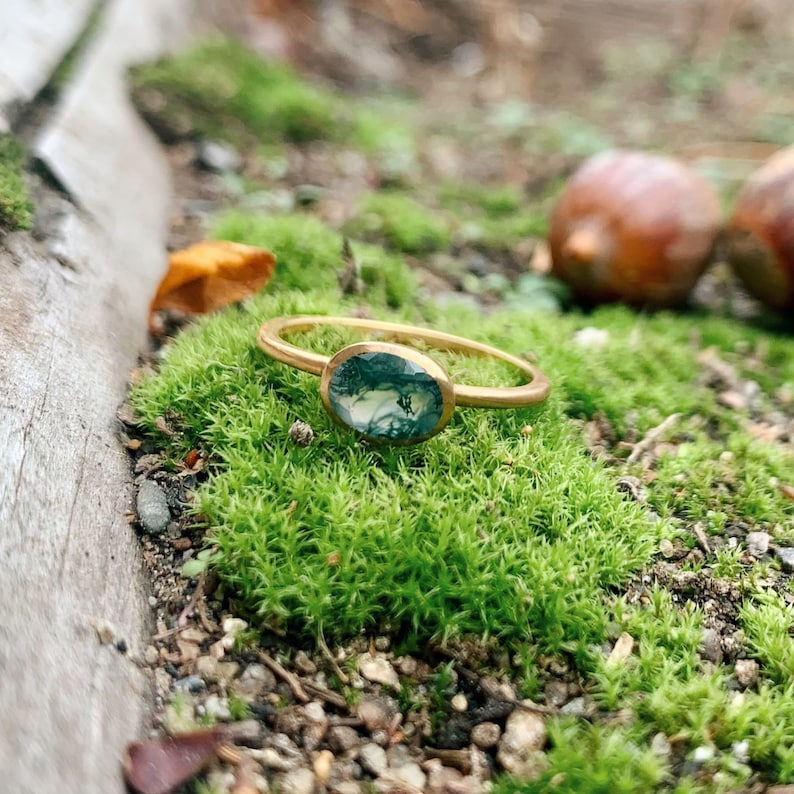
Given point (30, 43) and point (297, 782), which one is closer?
point (297, 782)

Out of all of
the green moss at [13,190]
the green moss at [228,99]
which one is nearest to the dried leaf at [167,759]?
the green moss at [13,190]

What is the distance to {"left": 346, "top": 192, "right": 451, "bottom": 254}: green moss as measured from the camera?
3.72 metres

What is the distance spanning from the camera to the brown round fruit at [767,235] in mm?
3350

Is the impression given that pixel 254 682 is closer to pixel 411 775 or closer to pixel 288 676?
pixel 288 676

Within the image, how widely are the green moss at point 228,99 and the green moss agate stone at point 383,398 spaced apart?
260 cm

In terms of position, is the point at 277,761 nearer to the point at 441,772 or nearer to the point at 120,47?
the point at 441,772

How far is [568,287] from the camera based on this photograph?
3.64m

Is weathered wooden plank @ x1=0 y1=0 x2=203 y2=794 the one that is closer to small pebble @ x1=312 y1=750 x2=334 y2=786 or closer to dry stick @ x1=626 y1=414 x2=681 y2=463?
small pebble @ x1=312 y1=750 x2=334 y2=786

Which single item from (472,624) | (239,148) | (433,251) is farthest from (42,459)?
(239,148)

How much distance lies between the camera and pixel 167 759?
5.09 ft

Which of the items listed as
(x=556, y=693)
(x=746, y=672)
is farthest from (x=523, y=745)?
(x=746, y=672)

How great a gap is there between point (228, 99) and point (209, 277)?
212 cm

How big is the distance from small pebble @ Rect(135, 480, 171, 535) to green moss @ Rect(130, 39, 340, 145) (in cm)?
258

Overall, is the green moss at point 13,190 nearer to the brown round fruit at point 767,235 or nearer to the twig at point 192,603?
the twig at point 192,603
